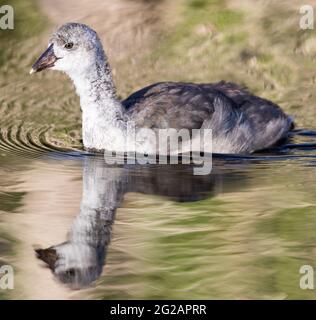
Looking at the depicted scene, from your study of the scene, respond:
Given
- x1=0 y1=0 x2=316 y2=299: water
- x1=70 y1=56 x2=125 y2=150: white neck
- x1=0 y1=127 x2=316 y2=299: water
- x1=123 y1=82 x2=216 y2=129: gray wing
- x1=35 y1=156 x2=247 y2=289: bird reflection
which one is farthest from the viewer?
x1=70 y1=56 x2=125 y2=150: white neck

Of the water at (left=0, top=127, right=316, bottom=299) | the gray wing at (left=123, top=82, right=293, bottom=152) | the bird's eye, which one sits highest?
the bird's eye

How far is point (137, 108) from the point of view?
9.61 meters

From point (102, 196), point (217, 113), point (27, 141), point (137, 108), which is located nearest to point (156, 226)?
point (102, 196)

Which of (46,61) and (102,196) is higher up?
(46,61)

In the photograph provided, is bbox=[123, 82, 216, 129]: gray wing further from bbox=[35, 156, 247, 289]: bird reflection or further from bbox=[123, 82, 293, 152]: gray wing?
bbox=[35, 156, 247, 289]: bird reflection

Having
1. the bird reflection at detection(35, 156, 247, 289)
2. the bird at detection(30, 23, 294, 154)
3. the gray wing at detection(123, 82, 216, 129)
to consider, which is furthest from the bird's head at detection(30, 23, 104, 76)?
the bird reflection at detection(35, 156, 247, 289)

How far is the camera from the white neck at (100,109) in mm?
9562

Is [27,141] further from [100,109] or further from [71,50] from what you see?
[71,50]

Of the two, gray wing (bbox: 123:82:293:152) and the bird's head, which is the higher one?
the bird's head

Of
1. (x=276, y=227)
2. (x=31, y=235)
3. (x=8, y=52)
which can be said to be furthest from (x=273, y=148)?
(x=8, y=52)

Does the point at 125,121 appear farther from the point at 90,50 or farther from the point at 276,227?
the point at 276,227

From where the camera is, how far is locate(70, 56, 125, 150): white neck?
31.4 feet

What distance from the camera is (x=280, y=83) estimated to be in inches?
466

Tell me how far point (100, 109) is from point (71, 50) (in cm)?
62
